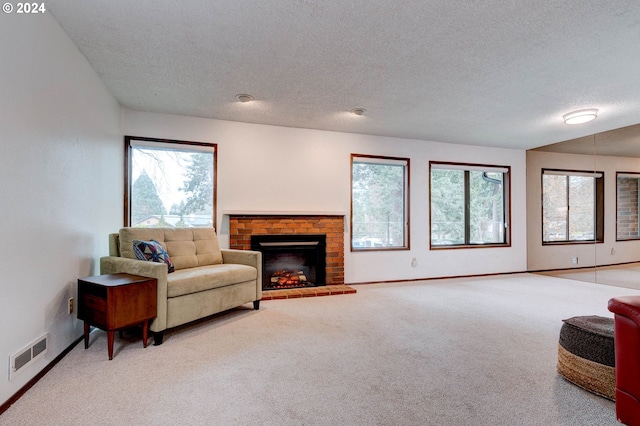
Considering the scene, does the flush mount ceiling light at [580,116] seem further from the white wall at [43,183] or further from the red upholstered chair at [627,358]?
the white wall at [43,183]

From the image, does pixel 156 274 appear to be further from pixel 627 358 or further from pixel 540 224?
pixel 540 224

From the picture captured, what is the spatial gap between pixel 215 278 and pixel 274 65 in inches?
80.7

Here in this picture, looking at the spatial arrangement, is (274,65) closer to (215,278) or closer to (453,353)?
(215,278)

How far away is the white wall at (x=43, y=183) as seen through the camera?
176 centimetres

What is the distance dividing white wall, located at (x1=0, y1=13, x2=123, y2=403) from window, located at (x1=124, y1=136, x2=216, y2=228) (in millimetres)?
1028

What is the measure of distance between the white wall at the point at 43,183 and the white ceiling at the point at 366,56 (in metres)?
0.32

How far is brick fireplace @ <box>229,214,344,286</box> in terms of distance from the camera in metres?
4.36

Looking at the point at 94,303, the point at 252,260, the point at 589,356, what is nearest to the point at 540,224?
the point at 589,356

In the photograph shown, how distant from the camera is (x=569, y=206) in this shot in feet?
20.0

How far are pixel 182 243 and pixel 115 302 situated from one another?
1272 millimetres

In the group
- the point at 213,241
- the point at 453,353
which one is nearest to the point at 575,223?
the point at 453,353

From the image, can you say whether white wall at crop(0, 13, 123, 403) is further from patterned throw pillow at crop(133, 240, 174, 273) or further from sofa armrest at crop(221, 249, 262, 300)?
sofa armrest at crop(221, 249, 262, 300)

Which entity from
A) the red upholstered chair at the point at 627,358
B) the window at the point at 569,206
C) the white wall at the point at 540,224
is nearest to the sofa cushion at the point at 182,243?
the red upholstered chair at the point at 627,358

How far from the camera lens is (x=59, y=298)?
2.30m
